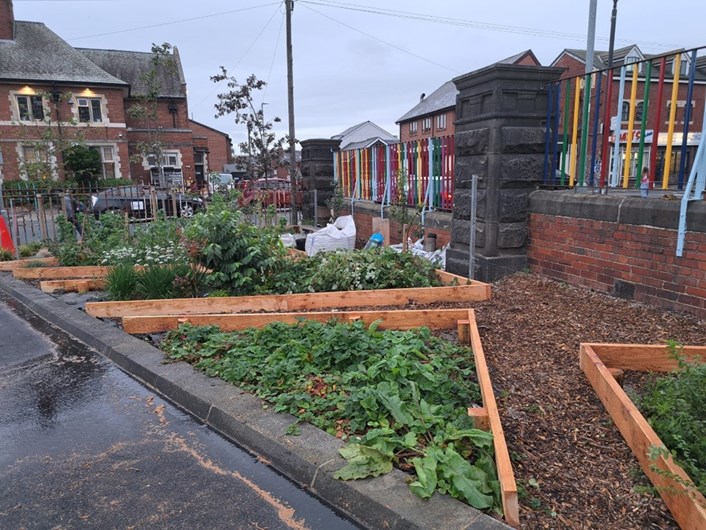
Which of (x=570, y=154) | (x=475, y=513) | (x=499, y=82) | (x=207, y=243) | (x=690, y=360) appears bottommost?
(x=475, y=513)

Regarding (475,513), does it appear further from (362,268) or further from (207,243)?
(207,243)

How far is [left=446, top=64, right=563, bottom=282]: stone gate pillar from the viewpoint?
6.19 m

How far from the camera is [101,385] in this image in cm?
439

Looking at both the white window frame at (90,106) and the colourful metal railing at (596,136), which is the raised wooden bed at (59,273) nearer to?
the colourful metal railing at (596,136)

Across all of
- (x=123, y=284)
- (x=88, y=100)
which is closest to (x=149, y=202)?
(x=123, y=284)

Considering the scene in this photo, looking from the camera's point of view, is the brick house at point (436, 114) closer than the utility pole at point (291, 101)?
No

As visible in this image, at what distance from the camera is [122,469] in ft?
10.1

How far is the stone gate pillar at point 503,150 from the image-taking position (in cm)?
619

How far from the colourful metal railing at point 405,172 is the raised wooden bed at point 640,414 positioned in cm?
512

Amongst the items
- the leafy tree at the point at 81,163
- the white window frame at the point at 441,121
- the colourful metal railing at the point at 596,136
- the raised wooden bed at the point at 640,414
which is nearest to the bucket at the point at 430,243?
the colourful metal railing at the point at 596,136

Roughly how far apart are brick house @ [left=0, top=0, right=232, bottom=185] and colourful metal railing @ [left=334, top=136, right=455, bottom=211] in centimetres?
2169

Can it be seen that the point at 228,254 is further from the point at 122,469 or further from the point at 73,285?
the point at 122,469

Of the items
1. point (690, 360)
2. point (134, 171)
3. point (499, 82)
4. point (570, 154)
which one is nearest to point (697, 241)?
point (690, 360)

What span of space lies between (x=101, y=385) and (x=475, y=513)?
3.47m
